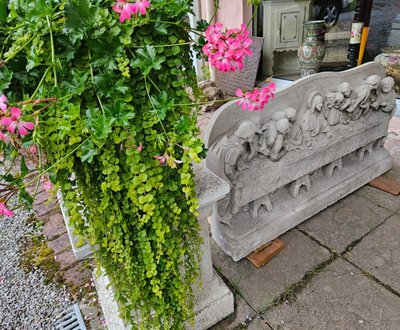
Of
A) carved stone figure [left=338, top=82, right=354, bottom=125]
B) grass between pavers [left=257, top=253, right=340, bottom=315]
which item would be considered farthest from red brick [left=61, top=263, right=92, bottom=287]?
carved stone figure [left=338, top=82, right=354, bottom=125]

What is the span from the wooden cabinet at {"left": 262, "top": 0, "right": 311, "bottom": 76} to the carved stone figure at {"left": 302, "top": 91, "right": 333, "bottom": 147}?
Answer: 323 centimetres

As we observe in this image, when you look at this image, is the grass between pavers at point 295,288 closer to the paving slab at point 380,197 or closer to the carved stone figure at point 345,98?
the paving slab at point 380,197

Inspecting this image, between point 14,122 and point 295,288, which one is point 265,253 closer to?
point 295,288

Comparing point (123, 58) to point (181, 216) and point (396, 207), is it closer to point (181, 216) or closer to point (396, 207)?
point (181, 216)

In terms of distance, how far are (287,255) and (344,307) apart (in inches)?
16.9

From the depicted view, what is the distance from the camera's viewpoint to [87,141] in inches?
33.7

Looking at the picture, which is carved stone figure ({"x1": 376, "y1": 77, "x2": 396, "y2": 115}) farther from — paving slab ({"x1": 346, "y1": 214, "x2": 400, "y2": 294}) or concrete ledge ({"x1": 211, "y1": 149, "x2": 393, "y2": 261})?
paving slab ({"x1": 346, "y1": 214, "x2": 400, "y2": 294})

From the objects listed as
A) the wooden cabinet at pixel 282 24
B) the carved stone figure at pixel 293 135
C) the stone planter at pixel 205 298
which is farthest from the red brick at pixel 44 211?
the wooden cabinet at pixel 282 24

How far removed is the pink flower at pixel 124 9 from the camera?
776 mm

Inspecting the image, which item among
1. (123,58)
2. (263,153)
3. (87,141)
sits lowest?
(263,153)

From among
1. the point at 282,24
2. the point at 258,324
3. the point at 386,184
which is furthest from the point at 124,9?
the point at 282,24

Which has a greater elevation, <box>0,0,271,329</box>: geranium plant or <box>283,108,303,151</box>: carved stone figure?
<box>0,0,271,329</box>: geranium plant

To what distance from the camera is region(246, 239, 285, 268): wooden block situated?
187cm

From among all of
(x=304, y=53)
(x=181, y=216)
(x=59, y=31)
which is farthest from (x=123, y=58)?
(x=304, y=53)
